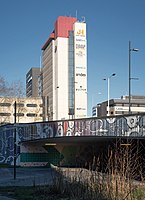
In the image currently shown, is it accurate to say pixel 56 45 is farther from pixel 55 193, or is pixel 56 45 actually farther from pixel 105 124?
pixel 55 193

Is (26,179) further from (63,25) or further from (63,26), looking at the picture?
(63,25)

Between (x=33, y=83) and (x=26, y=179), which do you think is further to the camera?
(x=33, y=83)

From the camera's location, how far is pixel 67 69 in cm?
14338

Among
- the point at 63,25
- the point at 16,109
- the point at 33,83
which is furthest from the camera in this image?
the point at 33,83

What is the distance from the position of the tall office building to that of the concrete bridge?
90.8 meters

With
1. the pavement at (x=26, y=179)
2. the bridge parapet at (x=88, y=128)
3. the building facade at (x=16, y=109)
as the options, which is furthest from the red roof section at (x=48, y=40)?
the pavement at (x=26, y=179)

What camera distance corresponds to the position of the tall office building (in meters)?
137

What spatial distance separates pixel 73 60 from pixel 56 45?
10.4 m

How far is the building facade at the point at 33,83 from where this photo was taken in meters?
184

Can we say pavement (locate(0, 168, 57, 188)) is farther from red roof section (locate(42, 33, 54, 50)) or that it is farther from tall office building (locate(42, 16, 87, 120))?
red roof section (locate(42, 33, 54, 50))

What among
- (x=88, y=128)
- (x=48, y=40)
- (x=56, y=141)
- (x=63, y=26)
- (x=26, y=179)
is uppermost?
(x=63, y=26)

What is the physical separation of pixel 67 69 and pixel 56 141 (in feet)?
344

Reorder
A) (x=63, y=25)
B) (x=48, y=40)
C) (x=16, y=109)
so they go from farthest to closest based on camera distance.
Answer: (x=48, y=40) < (x=63, y=25) < (x=16, y=109)

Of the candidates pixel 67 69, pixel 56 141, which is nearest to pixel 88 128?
pixel 56 141
